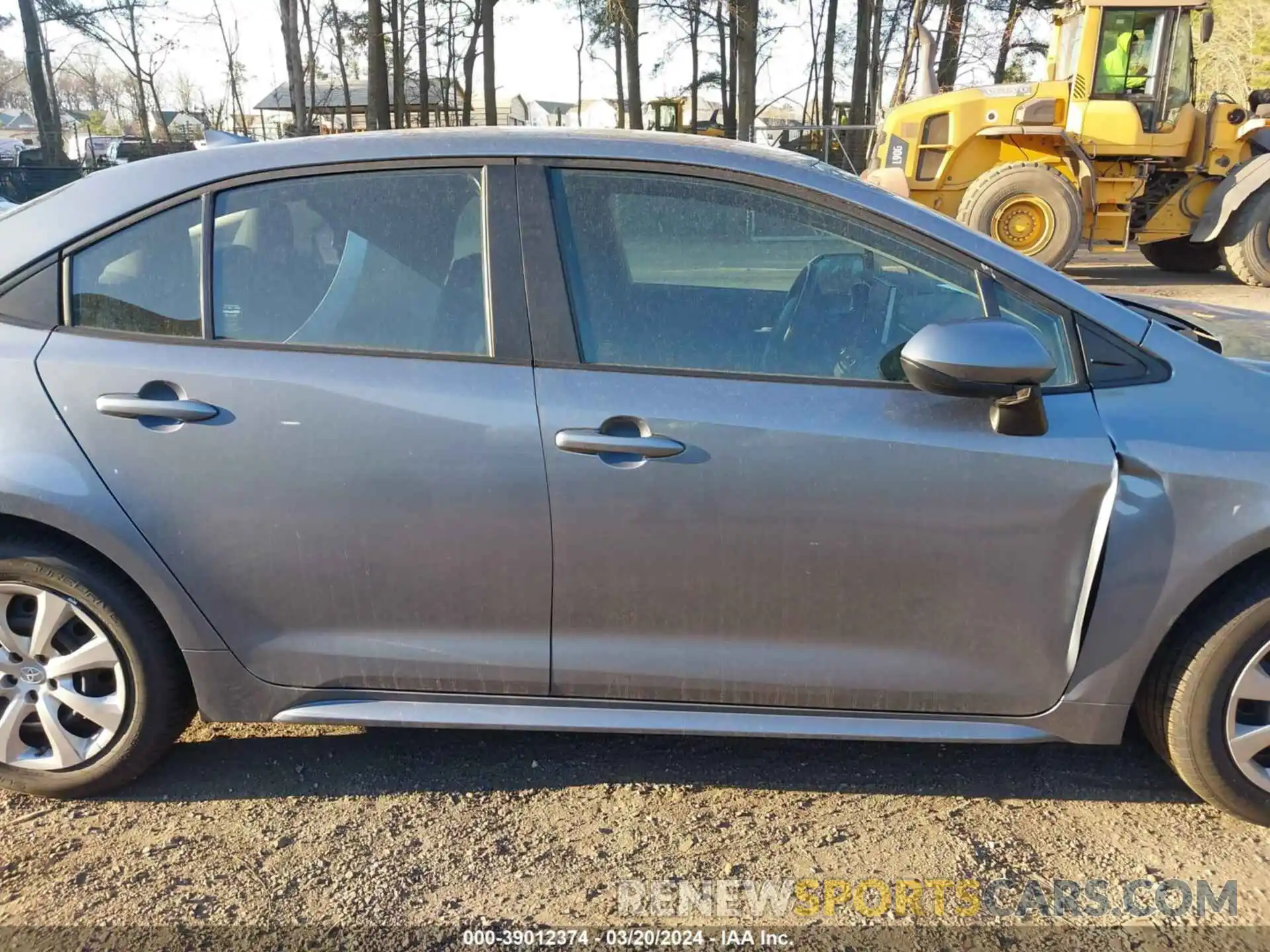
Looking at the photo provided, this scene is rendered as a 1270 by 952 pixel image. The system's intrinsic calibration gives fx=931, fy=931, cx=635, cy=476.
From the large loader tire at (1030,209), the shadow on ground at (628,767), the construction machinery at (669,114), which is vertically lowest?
the shadow on ground at (628,767)

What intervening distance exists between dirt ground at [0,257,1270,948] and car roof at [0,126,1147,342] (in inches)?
50.8

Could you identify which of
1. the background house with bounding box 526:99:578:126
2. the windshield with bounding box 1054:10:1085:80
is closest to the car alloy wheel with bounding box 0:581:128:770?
the windshield with bounding box 1054:10:1085:80

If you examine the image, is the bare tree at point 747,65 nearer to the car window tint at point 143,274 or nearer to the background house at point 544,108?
the car window tint at point 143,274

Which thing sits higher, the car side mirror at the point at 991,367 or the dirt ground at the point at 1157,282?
the car side mirror at the point at 991,367

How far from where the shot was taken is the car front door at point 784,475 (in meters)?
2.21

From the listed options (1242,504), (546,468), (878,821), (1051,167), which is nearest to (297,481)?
(546,468)

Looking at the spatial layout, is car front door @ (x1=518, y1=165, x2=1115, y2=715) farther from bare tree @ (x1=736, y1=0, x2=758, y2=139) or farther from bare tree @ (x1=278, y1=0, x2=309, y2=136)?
bare tree @ (x1=278, y1=0, x2=309, y2=136)

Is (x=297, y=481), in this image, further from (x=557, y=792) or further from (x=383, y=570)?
(x=557, y=792)

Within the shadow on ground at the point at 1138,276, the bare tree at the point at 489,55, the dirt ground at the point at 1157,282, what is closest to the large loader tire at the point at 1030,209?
the dirt ground at the point at 1157,282

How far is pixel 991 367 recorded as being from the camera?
82.5 inches

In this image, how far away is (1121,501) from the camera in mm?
2209

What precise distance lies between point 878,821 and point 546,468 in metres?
1.28

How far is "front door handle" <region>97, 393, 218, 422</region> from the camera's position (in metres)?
2.28
